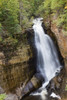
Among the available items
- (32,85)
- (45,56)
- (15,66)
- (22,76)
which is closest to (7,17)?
(15,66)

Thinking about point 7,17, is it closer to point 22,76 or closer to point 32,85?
point 22,76

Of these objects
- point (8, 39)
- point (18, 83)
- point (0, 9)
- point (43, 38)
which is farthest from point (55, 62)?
point (0, 9)

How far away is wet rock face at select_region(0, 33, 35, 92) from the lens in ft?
35.2

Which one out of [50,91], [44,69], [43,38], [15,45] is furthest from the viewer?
[43,38]

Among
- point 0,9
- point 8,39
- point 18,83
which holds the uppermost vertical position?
point 0,9

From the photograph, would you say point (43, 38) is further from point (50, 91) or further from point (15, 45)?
point (50, 91)

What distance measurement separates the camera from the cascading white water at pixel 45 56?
45.7ft

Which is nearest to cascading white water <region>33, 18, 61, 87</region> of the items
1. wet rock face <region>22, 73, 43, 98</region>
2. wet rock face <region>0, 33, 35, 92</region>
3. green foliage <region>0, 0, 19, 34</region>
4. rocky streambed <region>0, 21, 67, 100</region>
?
wet rock face <region>22, 73, 43, 98</region>

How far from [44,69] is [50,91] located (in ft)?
11.4

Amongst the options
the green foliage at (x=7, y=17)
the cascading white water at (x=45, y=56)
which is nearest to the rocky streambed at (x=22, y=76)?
the cascading white water at (x=45, y=56)

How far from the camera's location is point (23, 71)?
1227cm

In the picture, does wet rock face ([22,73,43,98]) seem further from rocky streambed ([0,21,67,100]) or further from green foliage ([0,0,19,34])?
green foliage ([0,0,19,34])

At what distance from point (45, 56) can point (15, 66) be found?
467 centimetres

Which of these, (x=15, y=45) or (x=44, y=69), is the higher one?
(x=15, y=45)
